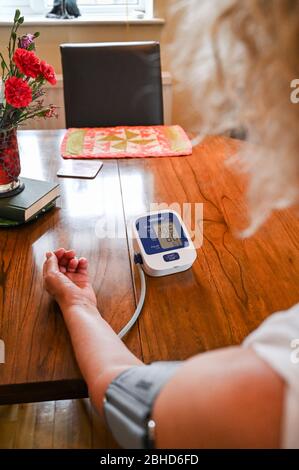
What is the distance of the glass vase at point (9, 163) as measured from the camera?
3.72 feet

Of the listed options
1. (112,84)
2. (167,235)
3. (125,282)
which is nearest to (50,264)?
(125,282)

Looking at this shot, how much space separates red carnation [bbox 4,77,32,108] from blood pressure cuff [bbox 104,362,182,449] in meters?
0.68

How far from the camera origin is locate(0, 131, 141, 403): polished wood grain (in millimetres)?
764

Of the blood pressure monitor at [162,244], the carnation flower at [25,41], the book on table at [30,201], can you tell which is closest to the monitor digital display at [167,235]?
the blood pressure monitor at [162,244]

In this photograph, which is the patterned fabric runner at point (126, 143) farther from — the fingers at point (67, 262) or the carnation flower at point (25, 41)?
the fingers at point (67, 262)

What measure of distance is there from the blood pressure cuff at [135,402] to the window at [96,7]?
2369 mm

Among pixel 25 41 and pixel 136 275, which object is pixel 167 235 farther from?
pixel 25 41

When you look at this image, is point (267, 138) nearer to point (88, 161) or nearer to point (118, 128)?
point (88, 161)

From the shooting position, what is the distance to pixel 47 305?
904 mm

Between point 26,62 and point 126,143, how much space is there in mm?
609

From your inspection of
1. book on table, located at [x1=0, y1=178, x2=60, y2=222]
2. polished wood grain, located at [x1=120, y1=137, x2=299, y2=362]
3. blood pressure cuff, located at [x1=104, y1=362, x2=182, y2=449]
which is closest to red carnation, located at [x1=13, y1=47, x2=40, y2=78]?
book on table, located at [x1=0, y1=178, x2=60, y2=222]

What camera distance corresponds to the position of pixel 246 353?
0.55 meters

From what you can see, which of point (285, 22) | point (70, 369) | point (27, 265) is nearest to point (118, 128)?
point (27, 265)

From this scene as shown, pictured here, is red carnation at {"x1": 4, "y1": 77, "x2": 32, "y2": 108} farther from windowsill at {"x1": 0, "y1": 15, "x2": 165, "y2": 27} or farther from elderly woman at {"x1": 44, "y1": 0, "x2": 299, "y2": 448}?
windowsill at {"x1": 0, "y1": 15, "x2": 165, "y2": 27}
